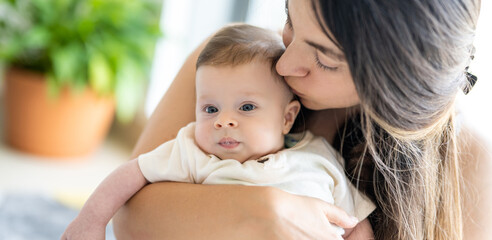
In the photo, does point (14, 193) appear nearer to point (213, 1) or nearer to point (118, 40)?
point (118, 40)

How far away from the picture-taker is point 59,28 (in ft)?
11.9

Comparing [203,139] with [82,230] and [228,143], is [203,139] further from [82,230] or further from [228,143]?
[82,230]

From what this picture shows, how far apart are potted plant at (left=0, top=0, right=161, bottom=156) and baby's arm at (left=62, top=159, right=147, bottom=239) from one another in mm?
2366

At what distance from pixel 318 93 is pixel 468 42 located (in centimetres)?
32

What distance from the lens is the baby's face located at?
4.07ft

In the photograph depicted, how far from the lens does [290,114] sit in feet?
4.44

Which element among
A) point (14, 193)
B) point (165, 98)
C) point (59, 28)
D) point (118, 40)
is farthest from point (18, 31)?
point (165, 98)

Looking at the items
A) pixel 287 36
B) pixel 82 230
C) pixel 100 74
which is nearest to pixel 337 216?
pixel 287 36

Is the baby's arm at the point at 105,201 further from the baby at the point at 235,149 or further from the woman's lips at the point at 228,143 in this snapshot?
the woman's lips at the point at 228,143

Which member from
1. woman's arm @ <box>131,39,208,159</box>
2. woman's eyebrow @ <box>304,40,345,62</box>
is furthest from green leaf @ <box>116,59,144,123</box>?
woman's eyebrow @ <box>304,40,345,62</box>

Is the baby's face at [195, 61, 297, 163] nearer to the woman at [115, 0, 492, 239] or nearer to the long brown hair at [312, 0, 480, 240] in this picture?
the woman at [115, 0, 492, 239]

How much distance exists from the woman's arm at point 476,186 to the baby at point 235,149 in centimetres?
25

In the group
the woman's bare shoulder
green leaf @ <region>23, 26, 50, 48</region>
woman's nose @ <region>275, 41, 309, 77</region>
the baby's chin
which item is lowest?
green leaf @ <region>23, 26, 50, 48</region>

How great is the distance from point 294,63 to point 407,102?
239mm
